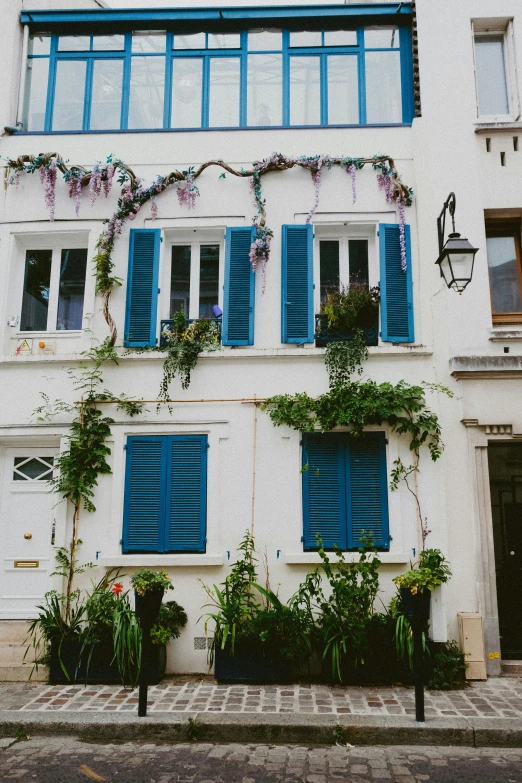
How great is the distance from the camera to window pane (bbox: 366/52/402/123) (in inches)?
339

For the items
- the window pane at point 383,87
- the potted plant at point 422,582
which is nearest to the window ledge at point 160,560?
the potted plant at point 422,582

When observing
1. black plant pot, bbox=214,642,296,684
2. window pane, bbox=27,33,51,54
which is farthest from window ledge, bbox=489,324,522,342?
window pane, bbox=27,33,51,54

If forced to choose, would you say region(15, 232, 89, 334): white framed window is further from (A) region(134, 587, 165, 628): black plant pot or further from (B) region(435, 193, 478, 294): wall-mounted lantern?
(B) region(435, 193, 478, 294): wall-mounted lantern

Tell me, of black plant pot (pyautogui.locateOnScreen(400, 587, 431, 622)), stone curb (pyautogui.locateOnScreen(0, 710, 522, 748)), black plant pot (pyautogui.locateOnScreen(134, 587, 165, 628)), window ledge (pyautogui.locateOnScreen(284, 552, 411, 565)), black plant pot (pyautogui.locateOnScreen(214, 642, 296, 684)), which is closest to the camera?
stone curb (pyautogui.locateOnScreen(0, 710, 522, 748))

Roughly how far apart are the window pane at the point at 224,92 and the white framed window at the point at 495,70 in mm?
3486

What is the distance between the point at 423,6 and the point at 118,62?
4536 mm

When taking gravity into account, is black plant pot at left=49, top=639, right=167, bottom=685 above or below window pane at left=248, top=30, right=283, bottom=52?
below

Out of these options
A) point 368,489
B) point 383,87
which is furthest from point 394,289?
point 383,87

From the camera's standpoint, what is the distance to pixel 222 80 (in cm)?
876

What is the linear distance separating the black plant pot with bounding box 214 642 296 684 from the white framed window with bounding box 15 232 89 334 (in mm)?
4741

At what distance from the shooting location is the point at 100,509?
7.51 meters

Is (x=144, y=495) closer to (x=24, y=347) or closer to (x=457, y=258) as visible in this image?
(x=24, y=347)

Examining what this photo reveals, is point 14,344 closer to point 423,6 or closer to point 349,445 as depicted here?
point 349,445

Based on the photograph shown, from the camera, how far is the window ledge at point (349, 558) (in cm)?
717
